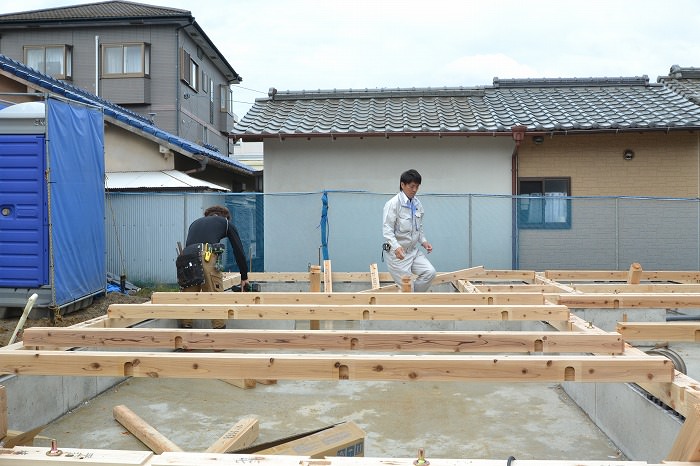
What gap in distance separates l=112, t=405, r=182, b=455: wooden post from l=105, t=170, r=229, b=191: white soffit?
8595 millimetres

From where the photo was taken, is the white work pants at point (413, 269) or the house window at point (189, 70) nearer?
the white work pants at point (413, 269)

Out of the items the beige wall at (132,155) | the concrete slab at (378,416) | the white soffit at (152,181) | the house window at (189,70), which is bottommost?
the concrete slab at (378,416)

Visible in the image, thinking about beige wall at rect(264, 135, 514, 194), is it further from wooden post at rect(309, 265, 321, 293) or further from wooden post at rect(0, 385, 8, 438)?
wooden post at rect(0, 385, 8, 438)

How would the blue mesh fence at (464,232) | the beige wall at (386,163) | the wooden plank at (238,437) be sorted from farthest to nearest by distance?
the beige wall at (386,163) < the blue mesh fence at (464,232) < the wooden plank at (238,437)

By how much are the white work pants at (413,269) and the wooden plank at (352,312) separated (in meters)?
1.60

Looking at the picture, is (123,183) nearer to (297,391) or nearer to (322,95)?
(322,95)

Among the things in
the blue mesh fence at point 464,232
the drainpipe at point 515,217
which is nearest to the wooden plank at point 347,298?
the blue mesh fence at point 464,232

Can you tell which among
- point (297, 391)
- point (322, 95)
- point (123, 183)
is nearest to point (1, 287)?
point (297, 391)

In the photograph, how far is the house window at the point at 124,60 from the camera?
69.5 ft

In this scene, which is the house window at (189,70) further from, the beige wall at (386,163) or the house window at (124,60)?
the beige wall at (386,163)

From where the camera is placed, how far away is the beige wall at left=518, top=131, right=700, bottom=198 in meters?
12.2

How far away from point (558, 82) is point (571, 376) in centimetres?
1252

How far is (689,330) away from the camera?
4871 millimetres

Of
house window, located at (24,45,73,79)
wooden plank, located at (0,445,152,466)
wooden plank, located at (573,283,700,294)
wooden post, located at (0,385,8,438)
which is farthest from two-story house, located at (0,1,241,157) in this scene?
wooden plank, located at (0,445,152,466)
